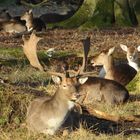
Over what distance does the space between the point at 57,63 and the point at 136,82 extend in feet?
8.63

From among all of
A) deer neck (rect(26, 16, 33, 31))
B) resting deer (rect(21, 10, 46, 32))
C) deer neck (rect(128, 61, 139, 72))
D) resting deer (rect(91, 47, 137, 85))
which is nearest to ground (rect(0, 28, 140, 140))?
resting deer (rect(91, 47, 137, 85))

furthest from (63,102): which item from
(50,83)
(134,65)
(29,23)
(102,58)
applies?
(29,23)

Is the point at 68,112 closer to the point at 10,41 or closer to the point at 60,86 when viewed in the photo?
the point at 60,86

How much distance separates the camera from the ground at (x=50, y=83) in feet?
28.6

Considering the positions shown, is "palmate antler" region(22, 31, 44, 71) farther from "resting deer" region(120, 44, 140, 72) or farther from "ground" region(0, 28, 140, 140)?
"resting deer" region(120, 44, 140, 72)

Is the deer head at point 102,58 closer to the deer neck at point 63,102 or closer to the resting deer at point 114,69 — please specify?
the resting deer at point 114,69

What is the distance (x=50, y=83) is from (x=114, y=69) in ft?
6.96

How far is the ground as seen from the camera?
28.6 ft

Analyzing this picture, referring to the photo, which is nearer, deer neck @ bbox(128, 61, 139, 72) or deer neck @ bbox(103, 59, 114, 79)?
deer neck @ bbox(103, 59, 114, 79)

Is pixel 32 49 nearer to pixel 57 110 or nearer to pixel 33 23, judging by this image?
pixel 57 110

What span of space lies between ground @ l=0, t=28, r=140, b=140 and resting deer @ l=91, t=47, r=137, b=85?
0.91 feet

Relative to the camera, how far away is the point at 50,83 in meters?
12.2

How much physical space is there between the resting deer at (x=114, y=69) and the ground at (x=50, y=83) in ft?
0.91

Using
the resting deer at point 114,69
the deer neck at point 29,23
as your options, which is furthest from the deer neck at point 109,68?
the deer neck at point 29,23
